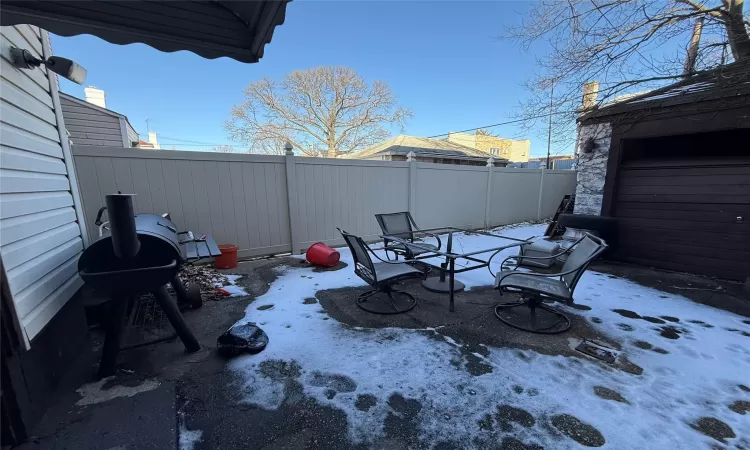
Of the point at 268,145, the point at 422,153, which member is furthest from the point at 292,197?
the point at 268,145

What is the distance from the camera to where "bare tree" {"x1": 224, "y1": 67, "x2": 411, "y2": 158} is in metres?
15.7

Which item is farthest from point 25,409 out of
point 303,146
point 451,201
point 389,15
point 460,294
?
point 303,146

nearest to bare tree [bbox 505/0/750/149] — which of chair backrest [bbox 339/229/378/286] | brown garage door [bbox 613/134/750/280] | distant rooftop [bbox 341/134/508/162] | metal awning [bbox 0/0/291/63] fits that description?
brown garage door [bbox 613/134/750/280]

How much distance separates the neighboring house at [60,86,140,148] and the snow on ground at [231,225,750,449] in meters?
6.15

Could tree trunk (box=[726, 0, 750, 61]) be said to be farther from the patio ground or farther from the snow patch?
the snow patch

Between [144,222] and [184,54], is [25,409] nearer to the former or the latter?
[144,222]

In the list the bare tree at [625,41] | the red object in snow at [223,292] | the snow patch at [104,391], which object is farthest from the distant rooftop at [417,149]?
the snow patch at [104,391]

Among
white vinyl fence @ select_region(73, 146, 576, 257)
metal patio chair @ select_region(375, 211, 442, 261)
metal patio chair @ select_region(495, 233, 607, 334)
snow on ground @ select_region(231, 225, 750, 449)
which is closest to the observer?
snow on ground @ select_region(231, 225, 750, 449)

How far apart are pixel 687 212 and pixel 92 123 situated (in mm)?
11312

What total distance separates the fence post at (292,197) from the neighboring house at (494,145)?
60.0 feet

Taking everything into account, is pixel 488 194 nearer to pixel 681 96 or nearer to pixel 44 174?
pixel 681 96

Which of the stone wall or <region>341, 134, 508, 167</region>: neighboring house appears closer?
the stone wall

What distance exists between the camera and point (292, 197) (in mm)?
4824

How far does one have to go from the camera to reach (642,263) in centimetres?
454
